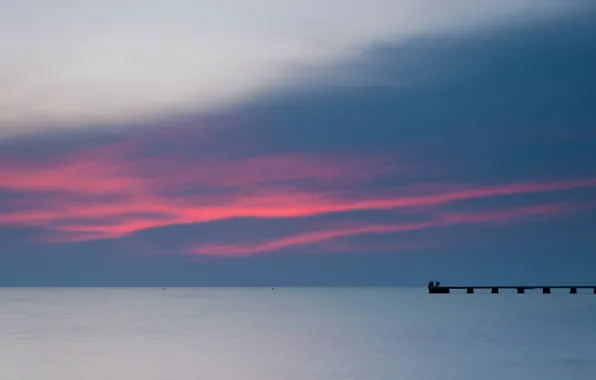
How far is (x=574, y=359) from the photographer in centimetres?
5969

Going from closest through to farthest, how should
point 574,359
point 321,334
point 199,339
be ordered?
point 574,359, point 199,339, point 321,334

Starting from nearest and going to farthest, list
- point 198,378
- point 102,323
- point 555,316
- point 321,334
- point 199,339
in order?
point 198,378 → point 199,339 → point 321,334 → point 102,323 → point 555,316

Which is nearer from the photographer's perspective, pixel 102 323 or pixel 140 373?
pixel 140 373

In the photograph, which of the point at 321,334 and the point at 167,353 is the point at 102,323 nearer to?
the point at 321,334

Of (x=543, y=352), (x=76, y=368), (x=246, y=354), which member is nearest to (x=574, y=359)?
(x=543, y=352)

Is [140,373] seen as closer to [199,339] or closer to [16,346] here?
[16,346]

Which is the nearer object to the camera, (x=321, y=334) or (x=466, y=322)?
(x=321, y=334)

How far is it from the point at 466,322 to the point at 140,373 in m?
56.7

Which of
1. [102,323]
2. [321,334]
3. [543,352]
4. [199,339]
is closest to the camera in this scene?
[543,352]

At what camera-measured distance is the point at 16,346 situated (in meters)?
65.8

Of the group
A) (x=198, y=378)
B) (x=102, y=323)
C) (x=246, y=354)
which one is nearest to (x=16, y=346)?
(x=246, y=354)

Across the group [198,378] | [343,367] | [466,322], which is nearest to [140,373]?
[198,378]

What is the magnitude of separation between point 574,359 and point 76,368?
97.0 ft

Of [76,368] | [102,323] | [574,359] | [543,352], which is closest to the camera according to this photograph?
[76,368]
